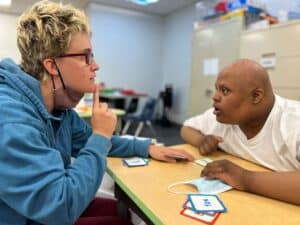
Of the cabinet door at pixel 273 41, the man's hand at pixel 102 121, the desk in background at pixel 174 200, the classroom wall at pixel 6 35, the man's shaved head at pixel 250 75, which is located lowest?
the desk in background at pixel 174 200

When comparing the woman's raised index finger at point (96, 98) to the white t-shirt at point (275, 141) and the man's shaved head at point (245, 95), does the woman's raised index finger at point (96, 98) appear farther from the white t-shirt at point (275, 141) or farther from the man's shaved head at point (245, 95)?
the white t-shirt at point (275, 141)

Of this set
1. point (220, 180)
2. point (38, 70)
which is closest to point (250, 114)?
point (220, 180)

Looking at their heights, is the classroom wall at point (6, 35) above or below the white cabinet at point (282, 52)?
above

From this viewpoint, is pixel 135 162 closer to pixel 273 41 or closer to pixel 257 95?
pixel 257 95

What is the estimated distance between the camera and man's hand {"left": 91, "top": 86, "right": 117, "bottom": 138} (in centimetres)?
84

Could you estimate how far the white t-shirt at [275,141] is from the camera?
0.96m

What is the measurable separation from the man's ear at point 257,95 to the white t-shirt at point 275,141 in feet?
0.25

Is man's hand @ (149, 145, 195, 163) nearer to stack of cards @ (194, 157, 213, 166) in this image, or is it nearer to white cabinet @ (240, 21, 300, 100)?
stack of cards @ (194, 157, 213, 166)

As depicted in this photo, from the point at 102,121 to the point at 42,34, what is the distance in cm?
31

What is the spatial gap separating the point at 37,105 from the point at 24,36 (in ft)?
0.71

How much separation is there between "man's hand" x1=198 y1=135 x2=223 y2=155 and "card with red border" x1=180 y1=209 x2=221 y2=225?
546 millimetres

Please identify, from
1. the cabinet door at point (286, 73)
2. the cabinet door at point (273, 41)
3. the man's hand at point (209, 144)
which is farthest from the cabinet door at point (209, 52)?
the man's hand at point (209, 144)

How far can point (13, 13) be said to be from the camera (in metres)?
6.31

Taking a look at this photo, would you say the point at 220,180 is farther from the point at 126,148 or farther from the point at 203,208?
the point at 126,148
